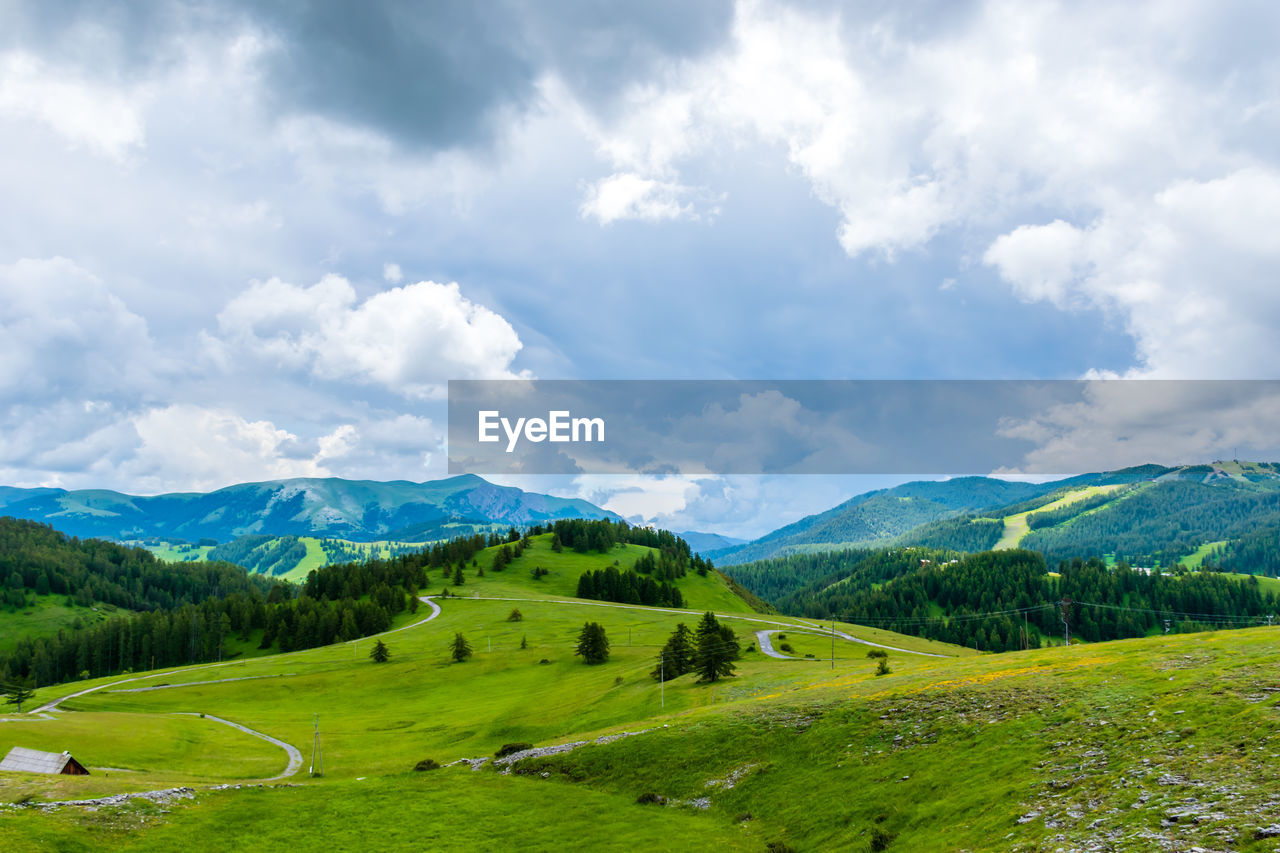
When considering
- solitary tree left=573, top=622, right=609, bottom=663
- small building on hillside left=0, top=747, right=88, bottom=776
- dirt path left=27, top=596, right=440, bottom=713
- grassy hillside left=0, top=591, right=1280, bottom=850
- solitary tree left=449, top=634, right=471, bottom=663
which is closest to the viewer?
grassy hillside left=0, top=591, right=1280, bottom=850

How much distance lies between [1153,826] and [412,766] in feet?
224

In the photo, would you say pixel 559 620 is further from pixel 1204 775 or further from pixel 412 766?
pixel 1204 775

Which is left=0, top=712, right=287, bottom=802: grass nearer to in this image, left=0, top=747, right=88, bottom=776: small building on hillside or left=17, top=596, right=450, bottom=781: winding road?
left=17, top=596, right=450, bottom=781: winding road

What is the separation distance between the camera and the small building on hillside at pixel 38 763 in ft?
182

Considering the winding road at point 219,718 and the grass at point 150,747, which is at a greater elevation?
the grass at point 150,747

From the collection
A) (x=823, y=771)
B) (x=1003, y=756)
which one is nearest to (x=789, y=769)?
(x=823, y=771)

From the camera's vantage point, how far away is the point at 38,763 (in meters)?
57.2

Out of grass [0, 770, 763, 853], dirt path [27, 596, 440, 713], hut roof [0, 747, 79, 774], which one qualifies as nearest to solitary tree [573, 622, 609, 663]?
grass [0, 770, 763, 853]

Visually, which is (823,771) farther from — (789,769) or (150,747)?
(150,747)

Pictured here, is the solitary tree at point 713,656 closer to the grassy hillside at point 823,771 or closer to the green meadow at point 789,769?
the grassy hillside at point 823,771

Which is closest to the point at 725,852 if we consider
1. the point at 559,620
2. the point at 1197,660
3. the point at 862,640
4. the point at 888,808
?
the point at 888,808

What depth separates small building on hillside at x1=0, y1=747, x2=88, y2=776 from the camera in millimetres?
55562

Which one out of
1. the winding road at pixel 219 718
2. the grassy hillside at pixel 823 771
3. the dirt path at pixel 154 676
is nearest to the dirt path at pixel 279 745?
the winding road at pixel 219 718

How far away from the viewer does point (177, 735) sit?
86.6 meters
